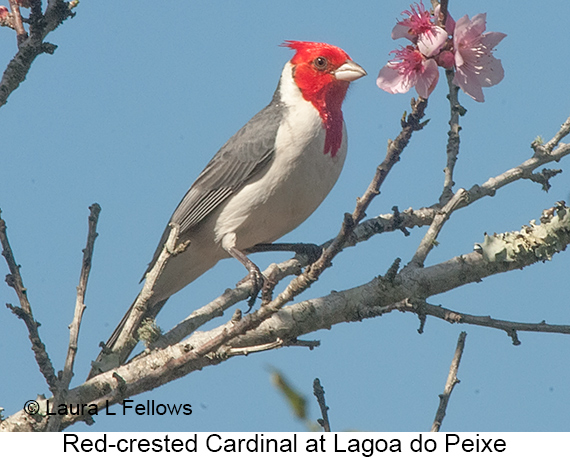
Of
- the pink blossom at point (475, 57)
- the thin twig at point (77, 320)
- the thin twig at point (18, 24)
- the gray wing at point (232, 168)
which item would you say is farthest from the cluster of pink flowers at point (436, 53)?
the gray wing at point (232, 168)

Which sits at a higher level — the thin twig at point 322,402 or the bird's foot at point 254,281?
the bird's foot at point 254,281

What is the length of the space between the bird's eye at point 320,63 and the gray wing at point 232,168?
1.45ft

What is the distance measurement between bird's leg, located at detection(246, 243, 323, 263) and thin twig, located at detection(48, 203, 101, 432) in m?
2.23

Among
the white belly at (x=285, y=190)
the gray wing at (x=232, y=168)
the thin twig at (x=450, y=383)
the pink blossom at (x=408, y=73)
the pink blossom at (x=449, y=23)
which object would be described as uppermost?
the gray wing at (x=232, y=168)

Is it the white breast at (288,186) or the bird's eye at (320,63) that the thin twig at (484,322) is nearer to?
the white breast at (288,186)

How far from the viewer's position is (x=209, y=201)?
5688 mm

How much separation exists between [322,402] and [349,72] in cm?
304

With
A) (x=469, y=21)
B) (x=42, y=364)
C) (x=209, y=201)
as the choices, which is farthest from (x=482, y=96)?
(x=209, y=201)

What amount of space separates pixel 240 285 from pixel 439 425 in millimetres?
2026

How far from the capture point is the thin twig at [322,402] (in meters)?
3.41

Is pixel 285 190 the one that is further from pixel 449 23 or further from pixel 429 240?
pixel 449 23

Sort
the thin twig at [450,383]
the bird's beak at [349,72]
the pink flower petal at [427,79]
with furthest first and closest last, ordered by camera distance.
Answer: the bird's beak at [349,72] → the thin twig at [450,383] → the pink flower petal at [427,79]

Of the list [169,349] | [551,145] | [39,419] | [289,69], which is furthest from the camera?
[289,69]
